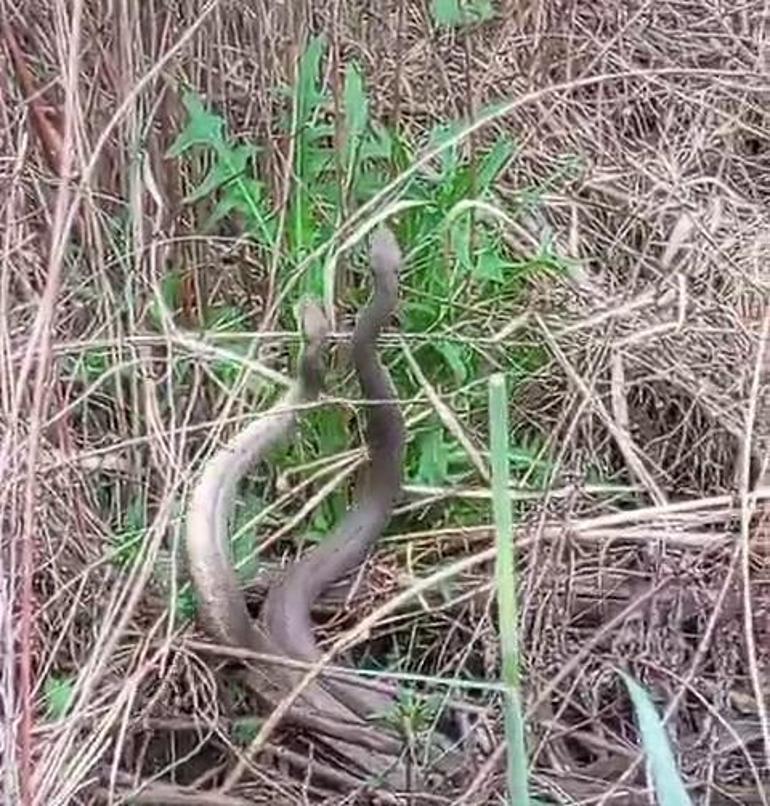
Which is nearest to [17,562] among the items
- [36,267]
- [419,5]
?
[36,267]

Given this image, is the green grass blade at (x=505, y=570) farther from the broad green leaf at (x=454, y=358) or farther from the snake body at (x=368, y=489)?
the broad green leaf at (x=454, y=358)

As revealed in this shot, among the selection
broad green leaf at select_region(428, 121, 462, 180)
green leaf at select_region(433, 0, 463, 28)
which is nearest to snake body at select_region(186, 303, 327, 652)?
broad green leaf at select_region(428, 121, 462, 180)

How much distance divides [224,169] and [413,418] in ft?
1.28

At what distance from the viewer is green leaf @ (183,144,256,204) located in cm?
199

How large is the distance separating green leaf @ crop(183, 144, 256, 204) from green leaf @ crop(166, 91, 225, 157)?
0.02 meters

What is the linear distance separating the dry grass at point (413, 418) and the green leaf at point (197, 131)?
0.04 meters

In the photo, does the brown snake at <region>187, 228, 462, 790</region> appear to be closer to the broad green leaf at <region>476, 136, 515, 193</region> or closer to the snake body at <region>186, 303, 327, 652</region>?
the snake body at <region>186, 303, 327, 652</region>

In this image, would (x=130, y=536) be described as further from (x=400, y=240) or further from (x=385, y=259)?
(x=400, y=240)

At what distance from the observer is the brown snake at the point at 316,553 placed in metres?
1.60

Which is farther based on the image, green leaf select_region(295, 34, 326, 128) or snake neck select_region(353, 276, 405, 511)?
green leaf select_region(295, 34, 326, 128)

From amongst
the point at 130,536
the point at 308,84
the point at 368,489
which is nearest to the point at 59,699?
the point at 130,536

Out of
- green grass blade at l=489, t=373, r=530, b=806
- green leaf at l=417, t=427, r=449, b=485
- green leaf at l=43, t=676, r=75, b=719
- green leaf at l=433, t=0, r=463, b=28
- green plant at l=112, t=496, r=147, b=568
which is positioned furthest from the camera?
green leaf at l=433, t=0, r=463, b=28

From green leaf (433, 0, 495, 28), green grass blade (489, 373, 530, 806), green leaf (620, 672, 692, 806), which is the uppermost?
green grass blade (489, 373, 530, 806)

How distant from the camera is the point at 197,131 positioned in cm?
198
